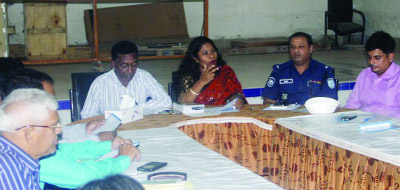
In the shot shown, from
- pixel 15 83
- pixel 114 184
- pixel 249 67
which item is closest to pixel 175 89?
pixel 15 83

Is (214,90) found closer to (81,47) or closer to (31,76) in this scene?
(31,76)

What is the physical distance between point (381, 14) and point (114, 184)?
9834 millimetres

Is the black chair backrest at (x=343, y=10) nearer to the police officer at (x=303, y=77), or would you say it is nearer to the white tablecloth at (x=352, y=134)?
the police officer at (x=303, y=77)

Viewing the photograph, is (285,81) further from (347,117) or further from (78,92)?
(78,92)

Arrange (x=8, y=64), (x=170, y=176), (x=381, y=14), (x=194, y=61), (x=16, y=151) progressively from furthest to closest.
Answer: (x=381, y=14) < (x=194, y=61) < (x=8, y=64) < (x=170, y=176) < (x=16, y=151)

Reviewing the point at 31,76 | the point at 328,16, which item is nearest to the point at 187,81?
the point at 31,76

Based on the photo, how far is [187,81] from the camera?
4.04 m

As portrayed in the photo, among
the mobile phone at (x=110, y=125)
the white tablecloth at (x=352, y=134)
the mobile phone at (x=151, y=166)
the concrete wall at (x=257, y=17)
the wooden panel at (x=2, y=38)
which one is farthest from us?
the concrete wall at (x=257, y=17)

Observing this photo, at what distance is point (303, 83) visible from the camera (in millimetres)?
3982

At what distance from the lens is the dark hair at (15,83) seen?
2236 millimetres

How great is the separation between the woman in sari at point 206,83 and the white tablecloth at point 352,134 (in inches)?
28.6

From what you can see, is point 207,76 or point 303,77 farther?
point 303,77

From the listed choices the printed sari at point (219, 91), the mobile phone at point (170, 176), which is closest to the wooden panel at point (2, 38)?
the printed sari at point (219, 91)

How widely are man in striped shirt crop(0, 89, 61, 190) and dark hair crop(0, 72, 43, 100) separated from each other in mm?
400
